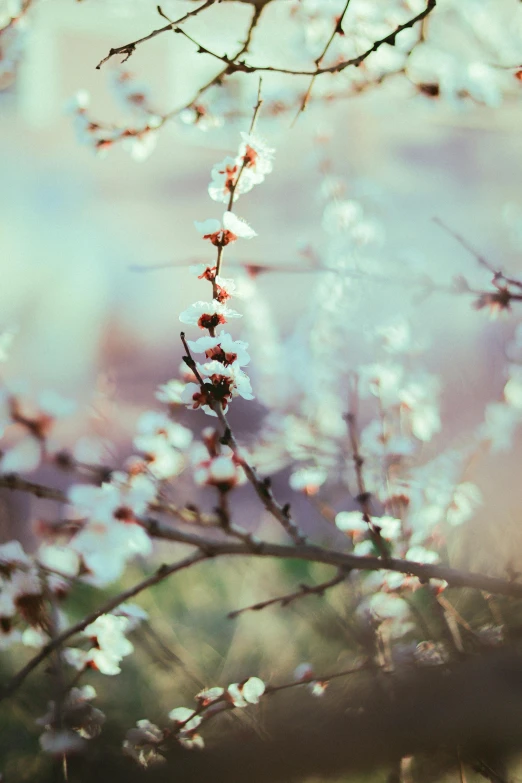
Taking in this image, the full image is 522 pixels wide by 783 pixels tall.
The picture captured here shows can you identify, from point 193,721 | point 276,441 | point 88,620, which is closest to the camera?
point 88,620

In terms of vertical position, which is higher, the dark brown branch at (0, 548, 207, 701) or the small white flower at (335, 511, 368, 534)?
the small white flower at (335, 511, 368, 534)

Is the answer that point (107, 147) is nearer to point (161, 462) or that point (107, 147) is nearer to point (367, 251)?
point (161, 462)

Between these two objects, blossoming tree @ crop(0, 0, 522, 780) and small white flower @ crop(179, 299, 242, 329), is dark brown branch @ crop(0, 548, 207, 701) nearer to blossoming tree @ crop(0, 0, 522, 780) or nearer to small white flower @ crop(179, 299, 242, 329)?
blossoming tree @ crop(0, 0, 522, 780)

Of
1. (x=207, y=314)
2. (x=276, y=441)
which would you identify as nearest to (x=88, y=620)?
(x=207, y=314)

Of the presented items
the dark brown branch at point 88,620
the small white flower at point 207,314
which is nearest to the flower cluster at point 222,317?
the small white flower at point 207,314

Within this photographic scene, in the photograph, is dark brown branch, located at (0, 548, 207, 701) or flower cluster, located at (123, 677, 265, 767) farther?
flower cluster, located at (123, 677, 265, 767)

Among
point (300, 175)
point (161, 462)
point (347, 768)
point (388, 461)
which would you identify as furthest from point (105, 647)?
point (300, 175)

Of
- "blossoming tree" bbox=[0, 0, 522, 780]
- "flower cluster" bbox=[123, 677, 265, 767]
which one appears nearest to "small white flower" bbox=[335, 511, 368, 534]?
"blossoming tree" bbox=[0, 0, 522, 780]

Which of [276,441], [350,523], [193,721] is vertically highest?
[276,441]

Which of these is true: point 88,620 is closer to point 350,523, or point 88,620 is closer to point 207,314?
point 207,314
